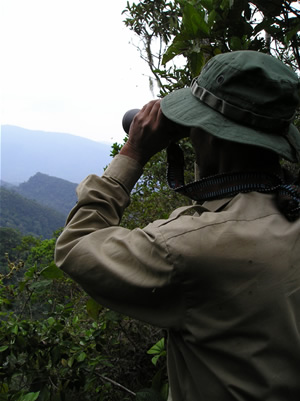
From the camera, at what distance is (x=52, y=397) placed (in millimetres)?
1982

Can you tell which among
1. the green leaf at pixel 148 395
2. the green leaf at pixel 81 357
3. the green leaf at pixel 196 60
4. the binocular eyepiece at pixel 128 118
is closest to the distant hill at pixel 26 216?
the green leaf at pixel 81 357

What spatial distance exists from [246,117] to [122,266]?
47 cm

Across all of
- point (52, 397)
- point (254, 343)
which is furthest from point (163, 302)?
point (52, 397)

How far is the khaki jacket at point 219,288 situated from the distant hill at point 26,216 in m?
55.1

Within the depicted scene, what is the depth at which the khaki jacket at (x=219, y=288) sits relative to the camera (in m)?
0.86

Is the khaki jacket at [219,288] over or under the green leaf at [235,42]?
under

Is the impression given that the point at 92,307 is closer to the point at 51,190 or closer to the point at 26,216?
the point at 26,216

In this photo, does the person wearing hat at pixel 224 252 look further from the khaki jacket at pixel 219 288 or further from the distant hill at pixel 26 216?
the distant hill at pixel 26 216

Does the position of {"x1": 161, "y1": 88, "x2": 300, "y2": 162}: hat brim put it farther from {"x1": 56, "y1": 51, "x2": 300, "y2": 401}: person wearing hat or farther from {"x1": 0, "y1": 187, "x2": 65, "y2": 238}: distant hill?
{"x1": 0, "y1": 187, "x2": 65, "y2": 238}: distant hill

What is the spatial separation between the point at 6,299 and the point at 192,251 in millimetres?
1605

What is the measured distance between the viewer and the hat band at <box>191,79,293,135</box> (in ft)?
3.15

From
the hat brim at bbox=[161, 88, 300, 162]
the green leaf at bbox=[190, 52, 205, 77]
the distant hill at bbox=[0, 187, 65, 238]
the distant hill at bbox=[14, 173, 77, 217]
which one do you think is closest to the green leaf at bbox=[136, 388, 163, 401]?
the hat brim at bbox=[161, 88, 300, 162]

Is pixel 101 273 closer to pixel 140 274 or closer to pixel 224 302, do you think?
pixel 140 274

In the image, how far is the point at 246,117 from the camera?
0.96 meters
